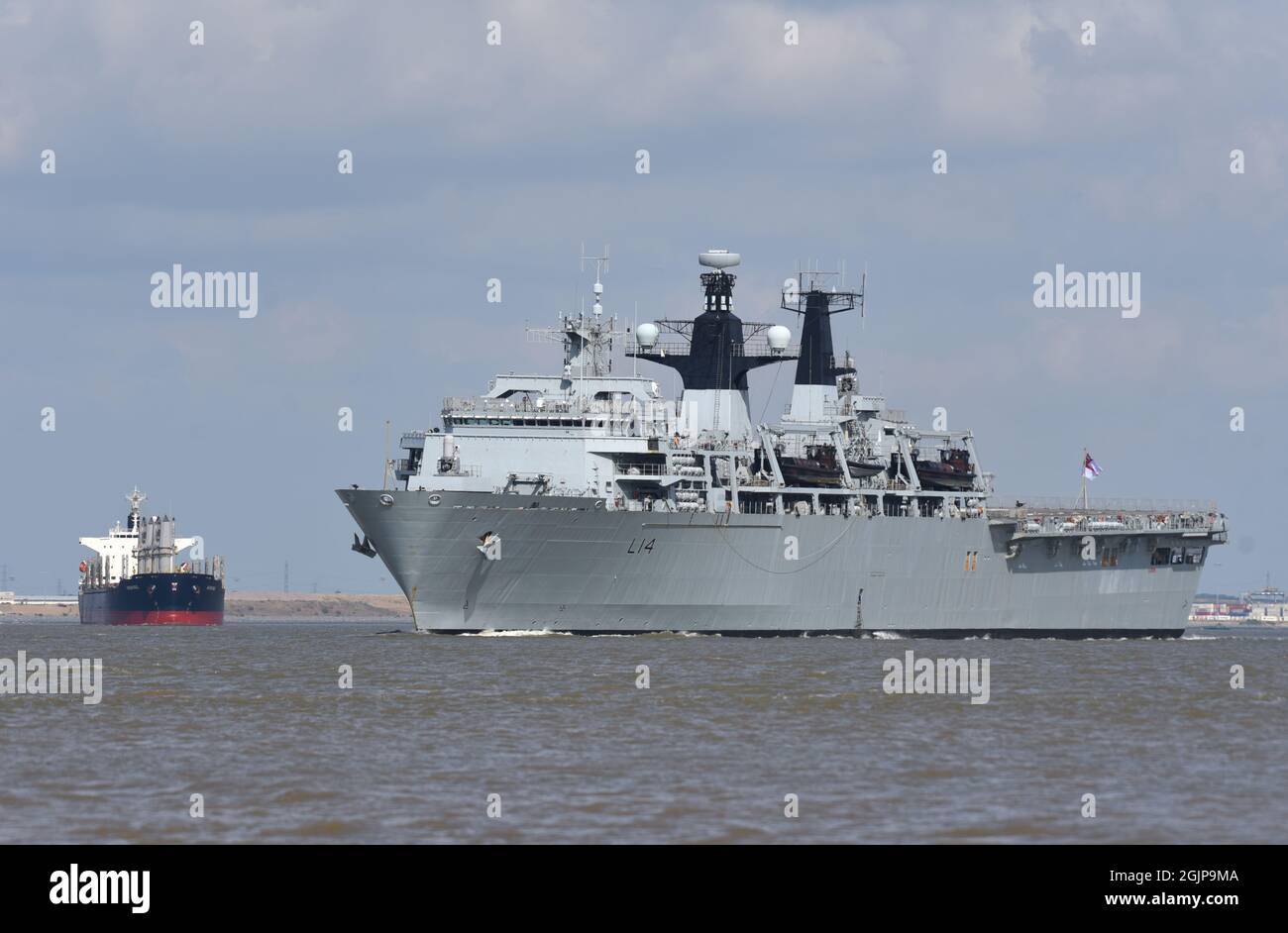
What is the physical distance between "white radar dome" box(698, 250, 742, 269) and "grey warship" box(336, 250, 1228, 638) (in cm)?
13

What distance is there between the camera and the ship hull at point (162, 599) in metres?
134

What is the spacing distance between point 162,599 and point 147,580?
166 cm

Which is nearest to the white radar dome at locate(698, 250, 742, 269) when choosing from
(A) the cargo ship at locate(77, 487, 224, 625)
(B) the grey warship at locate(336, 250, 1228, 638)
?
(B) the grey warship at locate(336, 250, 1228, 638)

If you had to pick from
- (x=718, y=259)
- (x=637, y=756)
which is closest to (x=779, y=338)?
(x=718, y=259)

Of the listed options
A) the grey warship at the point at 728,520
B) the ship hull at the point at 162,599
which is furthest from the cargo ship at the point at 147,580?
the grey warship at the point at 728,520

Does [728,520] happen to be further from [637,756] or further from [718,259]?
[637,756]

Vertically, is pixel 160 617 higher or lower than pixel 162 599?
lower

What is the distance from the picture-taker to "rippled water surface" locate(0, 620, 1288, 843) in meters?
24.8

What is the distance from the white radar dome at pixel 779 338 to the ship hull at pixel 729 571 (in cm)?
1056

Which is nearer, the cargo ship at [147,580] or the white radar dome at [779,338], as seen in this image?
the white radar dome at [779,338]

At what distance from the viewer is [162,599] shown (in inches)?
5261

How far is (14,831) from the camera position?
24.0 metres

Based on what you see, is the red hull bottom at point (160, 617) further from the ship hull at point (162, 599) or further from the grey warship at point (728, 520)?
the grey warship at point (728, 520)
